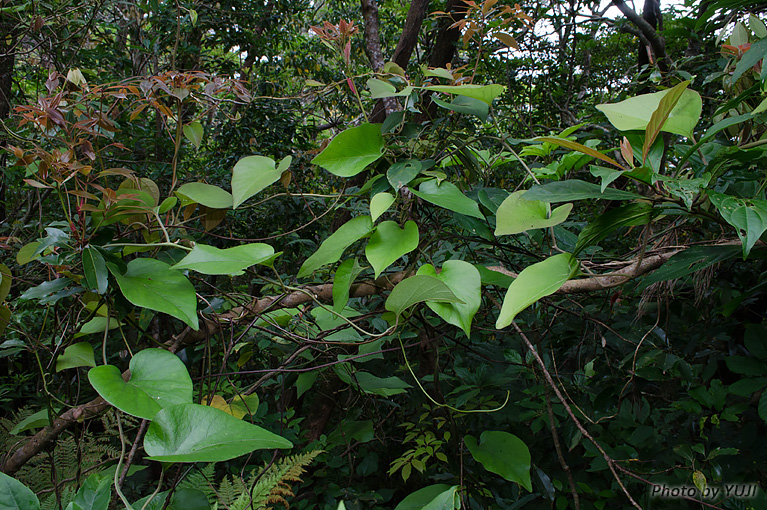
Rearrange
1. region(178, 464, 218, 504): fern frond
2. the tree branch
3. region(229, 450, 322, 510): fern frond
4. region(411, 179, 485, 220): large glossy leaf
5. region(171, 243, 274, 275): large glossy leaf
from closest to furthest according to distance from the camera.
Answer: region(171, 243, 274, 275): large glossy leaf < region(411, 179, 485, 220): large glossy leaf < region(229, 450, 322, 510): fern frond < region(178, 464, 218, 504): fern frond < the tree branch

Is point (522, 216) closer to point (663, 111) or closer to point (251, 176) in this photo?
point (663, 111)

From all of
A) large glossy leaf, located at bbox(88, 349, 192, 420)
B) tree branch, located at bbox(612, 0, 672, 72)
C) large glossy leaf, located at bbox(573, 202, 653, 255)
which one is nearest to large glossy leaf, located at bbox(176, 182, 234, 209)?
large glossy leaf, located at bbox(88, 349, 192, 420)

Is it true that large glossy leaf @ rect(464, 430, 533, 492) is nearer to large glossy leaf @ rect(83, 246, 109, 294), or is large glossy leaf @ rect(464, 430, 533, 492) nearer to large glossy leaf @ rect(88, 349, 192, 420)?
large glossy leaf @ rect(88, 349, 192, 420)

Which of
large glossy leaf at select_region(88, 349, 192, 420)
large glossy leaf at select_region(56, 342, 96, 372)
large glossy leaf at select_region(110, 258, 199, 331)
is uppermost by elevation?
large glossy leaf at select_region(110, 258, 199, 331)

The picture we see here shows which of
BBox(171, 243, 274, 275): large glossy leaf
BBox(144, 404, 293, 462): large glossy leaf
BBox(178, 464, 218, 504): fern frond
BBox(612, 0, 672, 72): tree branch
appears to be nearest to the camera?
BBox(144, 404, 293, 462): large glossy leaf

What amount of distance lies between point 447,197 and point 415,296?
15 cm

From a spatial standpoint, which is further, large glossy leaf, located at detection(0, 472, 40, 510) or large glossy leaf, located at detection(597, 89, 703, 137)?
large glossy leaf, located at detection(597, 89, 703, 137)

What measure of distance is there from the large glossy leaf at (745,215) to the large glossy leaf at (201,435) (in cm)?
47

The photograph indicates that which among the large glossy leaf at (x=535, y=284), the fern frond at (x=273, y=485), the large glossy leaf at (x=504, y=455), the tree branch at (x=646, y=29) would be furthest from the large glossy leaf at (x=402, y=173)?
the tree branch at (x=646, y=29)

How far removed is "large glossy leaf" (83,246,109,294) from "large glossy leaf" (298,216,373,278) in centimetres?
24

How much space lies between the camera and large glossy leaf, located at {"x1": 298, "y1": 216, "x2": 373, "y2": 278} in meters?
0.57

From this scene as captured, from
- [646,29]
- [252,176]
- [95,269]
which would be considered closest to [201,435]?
[95,269]

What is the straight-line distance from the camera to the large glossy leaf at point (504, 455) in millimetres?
698

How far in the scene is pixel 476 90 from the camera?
56 cm
